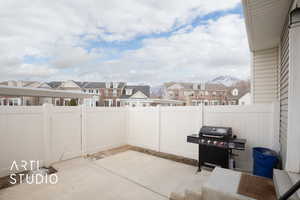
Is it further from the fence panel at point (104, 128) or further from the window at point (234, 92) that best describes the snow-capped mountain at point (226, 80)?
the fence panel at point (104, 128)

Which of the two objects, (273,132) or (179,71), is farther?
(179,71)

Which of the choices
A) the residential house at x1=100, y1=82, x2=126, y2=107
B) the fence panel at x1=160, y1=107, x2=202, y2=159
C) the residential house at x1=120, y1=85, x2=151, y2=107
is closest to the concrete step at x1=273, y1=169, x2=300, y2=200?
the fence panel at x1=160, y1=107, x2=202, y2=159

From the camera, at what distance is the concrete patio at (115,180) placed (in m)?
2.42

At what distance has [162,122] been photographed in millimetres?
4602

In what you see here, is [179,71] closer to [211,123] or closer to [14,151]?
[211,123]

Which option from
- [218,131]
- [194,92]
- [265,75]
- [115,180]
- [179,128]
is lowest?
[115,180]

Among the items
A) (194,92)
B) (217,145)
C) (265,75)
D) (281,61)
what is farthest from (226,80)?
(217,145)

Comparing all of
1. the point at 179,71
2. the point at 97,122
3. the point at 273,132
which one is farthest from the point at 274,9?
the point at 179,71

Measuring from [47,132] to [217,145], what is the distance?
4.06m

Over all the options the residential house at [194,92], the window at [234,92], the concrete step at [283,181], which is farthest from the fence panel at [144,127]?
the window at [234,92]

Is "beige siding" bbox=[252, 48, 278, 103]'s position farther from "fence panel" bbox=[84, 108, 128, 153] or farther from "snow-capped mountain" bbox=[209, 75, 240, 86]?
"snow-capped mountain" bbox=[209, 75, 240, 86]

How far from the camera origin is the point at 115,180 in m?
2.96

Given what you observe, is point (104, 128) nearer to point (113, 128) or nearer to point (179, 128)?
point (113, 128)

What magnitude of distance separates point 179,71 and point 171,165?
2354cm
